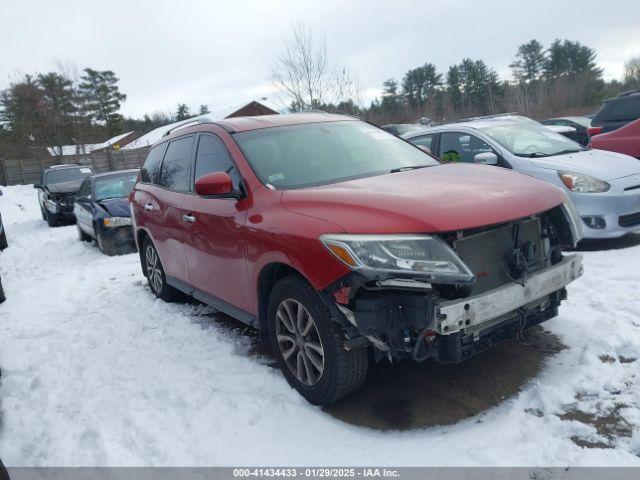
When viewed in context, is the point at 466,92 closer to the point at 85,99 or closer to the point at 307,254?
the point at 85,99

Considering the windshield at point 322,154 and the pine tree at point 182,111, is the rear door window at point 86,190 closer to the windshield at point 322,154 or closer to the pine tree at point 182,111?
the windshield at point 322,154

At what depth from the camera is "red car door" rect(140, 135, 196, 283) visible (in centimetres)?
489

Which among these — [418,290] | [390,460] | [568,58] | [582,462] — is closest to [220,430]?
[390,460]

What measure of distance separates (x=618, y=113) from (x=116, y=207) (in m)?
9.71

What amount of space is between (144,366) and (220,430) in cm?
130

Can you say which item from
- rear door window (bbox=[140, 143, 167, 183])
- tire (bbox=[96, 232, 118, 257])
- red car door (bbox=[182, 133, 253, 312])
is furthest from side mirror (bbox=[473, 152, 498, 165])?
tire (bbox=[96, 232, 118, 257])

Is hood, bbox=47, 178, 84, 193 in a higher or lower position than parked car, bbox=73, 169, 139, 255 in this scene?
higher

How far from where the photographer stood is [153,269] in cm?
611

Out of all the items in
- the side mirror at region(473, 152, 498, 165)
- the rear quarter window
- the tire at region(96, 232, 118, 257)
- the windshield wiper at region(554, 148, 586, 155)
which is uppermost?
the rear quarter window

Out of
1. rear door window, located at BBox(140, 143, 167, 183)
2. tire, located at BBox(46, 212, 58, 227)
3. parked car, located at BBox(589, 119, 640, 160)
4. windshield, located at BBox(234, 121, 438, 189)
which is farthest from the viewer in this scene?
tire, located at BBox(46, 212, 58, 227)

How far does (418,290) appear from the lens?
2.73 m

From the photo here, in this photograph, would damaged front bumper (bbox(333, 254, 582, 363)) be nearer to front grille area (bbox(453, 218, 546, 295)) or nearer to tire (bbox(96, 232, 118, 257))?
front grille area (bbox(453, 218, 546, 295))

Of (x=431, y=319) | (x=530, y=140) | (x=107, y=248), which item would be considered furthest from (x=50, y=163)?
(x=431, y=319)

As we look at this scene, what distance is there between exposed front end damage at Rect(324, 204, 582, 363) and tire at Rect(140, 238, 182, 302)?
334cm
